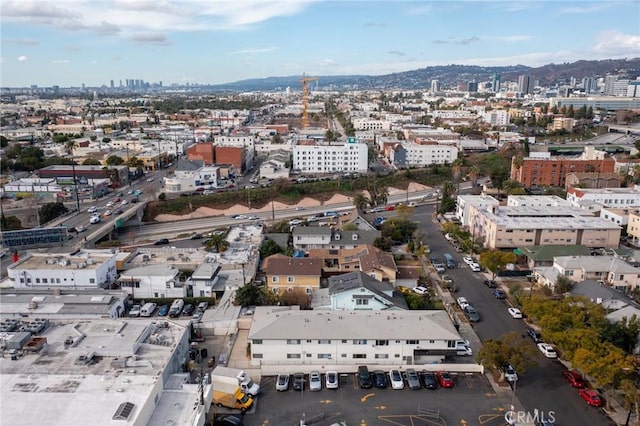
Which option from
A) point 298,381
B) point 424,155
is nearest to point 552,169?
point 424,155

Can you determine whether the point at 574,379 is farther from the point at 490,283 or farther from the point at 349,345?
the point at 490,283

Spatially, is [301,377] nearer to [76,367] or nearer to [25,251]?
[76,367]

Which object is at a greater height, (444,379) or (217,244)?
(217,244)

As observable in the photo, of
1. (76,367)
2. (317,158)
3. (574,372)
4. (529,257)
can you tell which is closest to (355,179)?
(317,158)

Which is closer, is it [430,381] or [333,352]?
[430,381]

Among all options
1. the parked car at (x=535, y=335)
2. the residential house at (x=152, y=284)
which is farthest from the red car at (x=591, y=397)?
the residential house at (x=152, y=284)

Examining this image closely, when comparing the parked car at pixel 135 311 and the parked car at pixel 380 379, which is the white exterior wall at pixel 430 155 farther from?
the parked car at pixel 380 379

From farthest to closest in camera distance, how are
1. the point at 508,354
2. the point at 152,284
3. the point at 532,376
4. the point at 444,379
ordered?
the point at 152,284, the point at 532,376, the point at 444,379, the point at 508,354

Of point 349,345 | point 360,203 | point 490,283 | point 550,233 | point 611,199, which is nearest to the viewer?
point 349,345
